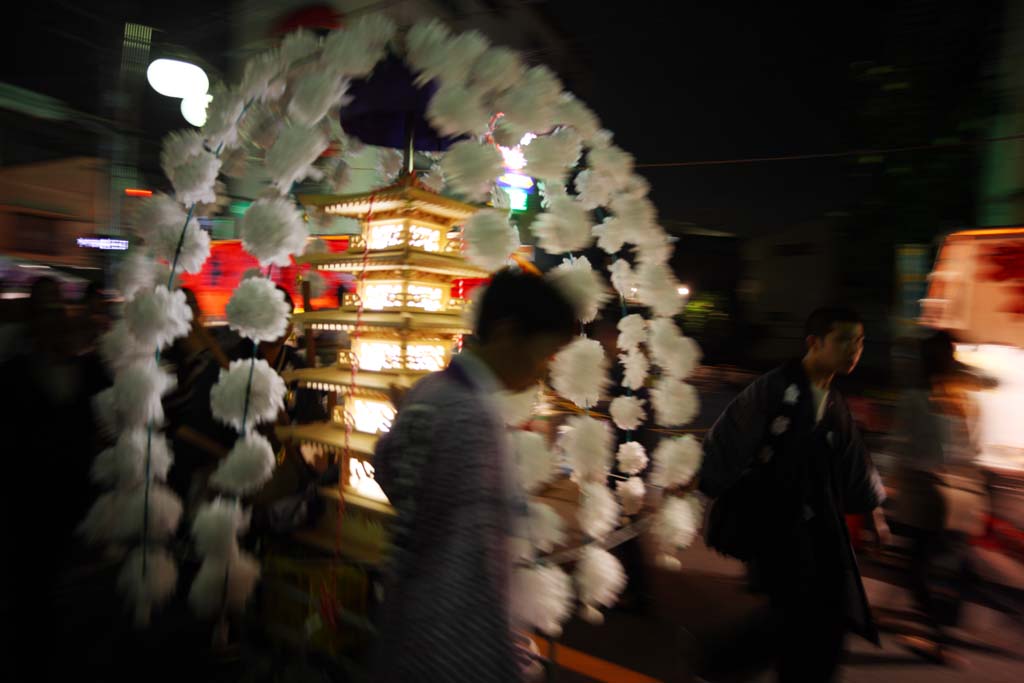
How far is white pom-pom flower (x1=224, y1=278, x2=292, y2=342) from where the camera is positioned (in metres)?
2.25

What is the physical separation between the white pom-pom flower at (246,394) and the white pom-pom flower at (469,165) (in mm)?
1088

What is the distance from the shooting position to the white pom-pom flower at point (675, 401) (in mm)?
3193

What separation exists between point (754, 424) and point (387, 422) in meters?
1.72

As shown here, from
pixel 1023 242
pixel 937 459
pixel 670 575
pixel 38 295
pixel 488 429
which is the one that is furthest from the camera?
pixel 1023 242

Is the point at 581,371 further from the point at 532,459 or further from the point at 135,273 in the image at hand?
the point at 135,273

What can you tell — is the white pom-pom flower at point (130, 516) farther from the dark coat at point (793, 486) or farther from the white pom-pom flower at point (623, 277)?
the white pom-pom flower at point (623, 277)

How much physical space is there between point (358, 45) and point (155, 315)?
1341 mm

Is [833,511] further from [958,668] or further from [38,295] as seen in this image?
[38,295]

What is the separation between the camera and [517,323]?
61.6 inches

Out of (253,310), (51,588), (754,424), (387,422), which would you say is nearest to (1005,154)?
(754,424)

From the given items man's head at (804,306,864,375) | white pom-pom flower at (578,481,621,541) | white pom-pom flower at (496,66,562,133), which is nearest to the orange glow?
man's head at (804,306,864,375)

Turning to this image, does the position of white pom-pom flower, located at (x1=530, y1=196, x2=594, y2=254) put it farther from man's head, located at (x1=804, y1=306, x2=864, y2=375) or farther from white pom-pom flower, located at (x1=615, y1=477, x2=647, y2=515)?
white pom-pom flower, located at (x1=615, y1=477, x2=647, y2=515)

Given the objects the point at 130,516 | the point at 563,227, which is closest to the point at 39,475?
the point at 130,516

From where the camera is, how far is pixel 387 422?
2.86 meters
